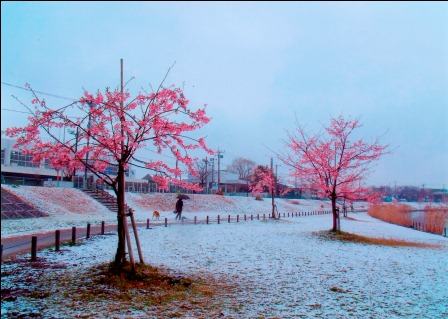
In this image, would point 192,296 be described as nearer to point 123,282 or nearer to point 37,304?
point 123,282

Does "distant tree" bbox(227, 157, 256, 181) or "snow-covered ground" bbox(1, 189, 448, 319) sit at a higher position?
"distant tree" bbox(227, 157, 256, 181)

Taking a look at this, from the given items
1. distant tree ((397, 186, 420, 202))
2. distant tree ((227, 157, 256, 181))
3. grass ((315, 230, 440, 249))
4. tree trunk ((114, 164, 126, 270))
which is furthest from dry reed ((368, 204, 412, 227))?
distant tree ((397, 186, 420, 202))

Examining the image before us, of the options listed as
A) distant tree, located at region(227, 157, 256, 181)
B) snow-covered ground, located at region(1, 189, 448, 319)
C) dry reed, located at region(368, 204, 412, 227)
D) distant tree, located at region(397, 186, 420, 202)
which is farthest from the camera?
distant tree, located at region(397, 186, 420, 202)

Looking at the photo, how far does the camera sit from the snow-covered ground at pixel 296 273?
21.5 ft

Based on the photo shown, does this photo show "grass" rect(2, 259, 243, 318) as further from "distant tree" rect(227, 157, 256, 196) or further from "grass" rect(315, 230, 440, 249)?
"distant tree" rect(227, 157, 256, 196)

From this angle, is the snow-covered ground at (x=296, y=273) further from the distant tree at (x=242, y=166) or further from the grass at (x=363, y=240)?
the distant tree at (x=242, y=166)

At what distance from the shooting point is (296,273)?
9695 millimetres

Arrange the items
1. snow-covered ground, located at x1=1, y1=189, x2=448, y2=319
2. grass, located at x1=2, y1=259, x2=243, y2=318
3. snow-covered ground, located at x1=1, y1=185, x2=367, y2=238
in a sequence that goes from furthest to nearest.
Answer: snow-covered ground, located at x1=1, y1=185, x2=367, y2=238
snow-covered ground, located at x1=1, y1=189, x2=448, y2=319
grass, located at x1=2, y1=259, x2=243, y2=318

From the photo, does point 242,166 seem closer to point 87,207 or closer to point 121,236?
point 87,207

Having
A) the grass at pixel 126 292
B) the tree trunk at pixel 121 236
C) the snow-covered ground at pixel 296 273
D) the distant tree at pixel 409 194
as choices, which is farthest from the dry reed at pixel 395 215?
the distant tree at pixel 409 194

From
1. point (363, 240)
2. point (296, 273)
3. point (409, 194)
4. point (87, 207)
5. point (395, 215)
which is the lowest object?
point (395, 215)

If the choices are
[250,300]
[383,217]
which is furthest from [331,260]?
[383,217]

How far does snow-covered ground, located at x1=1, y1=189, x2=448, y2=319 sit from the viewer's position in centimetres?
656

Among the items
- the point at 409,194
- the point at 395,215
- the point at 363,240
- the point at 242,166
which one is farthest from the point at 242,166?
the point at 363,240
